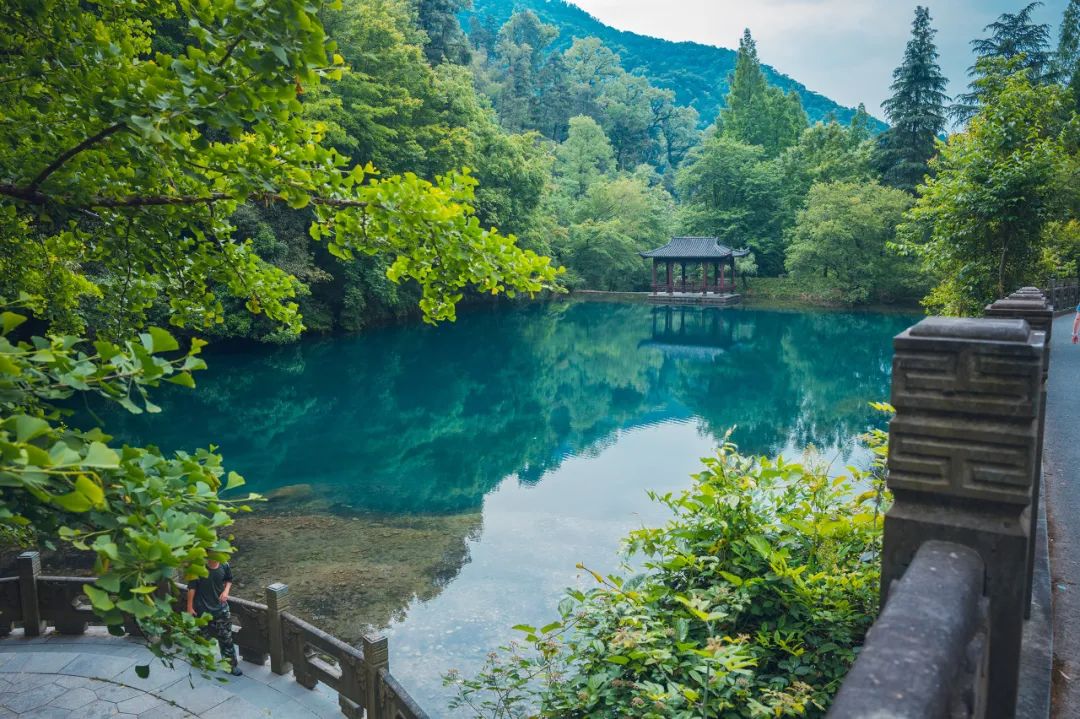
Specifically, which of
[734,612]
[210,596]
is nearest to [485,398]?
[210,596]

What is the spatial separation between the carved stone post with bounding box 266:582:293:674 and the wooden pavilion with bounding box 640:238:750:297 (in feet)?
114

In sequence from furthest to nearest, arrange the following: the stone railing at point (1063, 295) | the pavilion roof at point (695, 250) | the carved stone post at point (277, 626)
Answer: the pavilion roof at point (695, 250)
the stone railing at point (1063, 295)
the carved stone post at point (277, 626)

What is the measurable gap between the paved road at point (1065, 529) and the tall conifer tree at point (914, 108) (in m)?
32.4

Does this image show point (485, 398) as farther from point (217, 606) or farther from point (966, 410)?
point (966, 410)

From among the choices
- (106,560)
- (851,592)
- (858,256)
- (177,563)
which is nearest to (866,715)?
(177,563)

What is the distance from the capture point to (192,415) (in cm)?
1688

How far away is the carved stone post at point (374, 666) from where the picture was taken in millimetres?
4570

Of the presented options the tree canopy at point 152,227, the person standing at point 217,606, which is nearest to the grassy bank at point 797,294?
the person standing at point 217,606

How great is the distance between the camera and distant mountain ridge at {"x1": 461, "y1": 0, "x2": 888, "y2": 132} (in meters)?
131

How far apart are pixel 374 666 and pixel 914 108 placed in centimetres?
4210

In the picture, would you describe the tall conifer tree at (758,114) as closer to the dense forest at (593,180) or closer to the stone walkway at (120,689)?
the dense forest at (593,180)

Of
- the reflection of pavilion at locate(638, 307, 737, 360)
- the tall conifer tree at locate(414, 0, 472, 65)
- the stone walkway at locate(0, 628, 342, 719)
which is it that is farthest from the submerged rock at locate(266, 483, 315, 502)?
the tall conifer tree at locate(414, 0, 472, 65)

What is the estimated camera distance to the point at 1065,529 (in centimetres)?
430

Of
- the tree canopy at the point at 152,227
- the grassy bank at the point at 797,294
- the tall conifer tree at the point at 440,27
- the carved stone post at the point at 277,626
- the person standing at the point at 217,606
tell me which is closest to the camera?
the tree canopy at the point at 152,227
